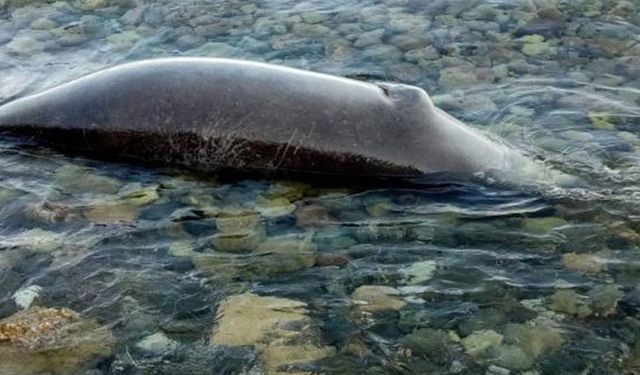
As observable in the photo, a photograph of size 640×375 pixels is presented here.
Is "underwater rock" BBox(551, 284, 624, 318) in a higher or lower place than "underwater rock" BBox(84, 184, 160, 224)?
lower

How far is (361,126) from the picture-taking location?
5.61m

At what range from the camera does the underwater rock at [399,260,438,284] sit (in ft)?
15.5

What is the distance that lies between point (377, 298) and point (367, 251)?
17.9 inches

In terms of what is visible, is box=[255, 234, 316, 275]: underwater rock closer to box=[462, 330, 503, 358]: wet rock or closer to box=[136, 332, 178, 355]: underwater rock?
box=[136, 332, 178, 355]: underwater rock

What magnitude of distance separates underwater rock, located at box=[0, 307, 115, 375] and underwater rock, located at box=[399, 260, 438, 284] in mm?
1509

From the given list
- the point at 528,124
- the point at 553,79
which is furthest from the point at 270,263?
the point at 553,79

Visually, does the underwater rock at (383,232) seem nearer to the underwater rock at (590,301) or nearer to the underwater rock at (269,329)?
the underwater rock at (269,329)

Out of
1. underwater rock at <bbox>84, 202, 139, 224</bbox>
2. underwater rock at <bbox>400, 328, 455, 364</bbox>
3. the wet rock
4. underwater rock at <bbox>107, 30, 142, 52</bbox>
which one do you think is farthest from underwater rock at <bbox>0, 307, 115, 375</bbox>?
underwater rock at <bbox>107, 30, 142, 52</bbox>

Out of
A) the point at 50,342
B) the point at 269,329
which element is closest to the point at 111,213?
the point at 50,342

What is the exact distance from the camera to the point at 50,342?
169 inches

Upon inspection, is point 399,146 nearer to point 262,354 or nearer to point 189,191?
point 189,191

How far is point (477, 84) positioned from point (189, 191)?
2.55 meters

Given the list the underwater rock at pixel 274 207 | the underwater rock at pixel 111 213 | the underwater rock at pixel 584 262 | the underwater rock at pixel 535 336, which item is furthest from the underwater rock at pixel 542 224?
the underwater rock at pixel 111 213

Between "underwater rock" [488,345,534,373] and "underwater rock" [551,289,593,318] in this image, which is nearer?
"underwater rock" [488,345,534,373]
